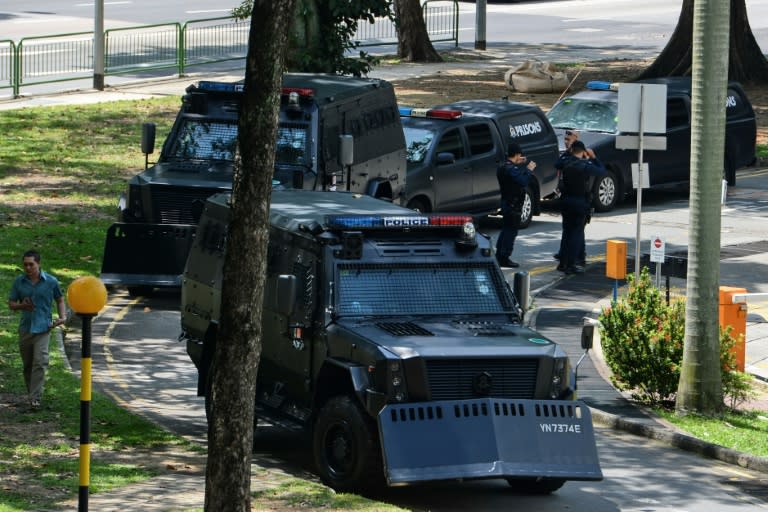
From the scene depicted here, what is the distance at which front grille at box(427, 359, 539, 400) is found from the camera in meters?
12.6

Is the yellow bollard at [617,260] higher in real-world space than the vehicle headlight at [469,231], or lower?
lower

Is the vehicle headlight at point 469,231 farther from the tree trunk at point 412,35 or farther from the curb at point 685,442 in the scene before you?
the tree trunk at point 412,35

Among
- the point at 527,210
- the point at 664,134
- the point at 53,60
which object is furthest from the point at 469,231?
the point at 53,60

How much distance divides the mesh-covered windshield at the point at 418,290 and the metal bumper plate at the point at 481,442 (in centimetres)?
134

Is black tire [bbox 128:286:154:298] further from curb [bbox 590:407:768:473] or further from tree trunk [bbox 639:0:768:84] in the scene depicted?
tree trunk [bbox 639:0:768:84]

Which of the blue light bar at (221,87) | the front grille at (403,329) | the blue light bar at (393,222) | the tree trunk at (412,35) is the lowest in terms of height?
the front grille at (403,329)

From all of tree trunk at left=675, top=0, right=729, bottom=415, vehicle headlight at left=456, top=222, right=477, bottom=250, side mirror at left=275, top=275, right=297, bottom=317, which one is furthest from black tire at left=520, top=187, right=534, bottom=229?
side mirror at left=275, top=275, right=297, bottom=317

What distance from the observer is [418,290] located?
1367cm

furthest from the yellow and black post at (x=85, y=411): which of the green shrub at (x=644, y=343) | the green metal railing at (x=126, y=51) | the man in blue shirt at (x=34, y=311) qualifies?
the green metal railing at (x=126, y=51)

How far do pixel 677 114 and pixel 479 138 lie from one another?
16.9 feet

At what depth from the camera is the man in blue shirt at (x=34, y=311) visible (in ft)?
51.3

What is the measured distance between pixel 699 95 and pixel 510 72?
75.4ft

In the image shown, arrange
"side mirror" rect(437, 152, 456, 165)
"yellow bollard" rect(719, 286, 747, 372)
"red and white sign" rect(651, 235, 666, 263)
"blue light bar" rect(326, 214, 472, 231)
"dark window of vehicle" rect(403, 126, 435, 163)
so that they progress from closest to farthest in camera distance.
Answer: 1. "blue light bar" rect(326, 214, 472, 231)
2. "yellow bollard" rect(719, 286, 747, 372)
3. "red and white sign" rect(651, 235, 666, 263)
4. "side mirror" rect(437, 152, 456, 165)
5. "dark window of vehicle" rect(403, 126, 435, 163)

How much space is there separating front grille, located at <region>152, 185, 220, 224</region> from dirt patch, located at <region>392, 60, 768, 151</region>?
1525 cm
